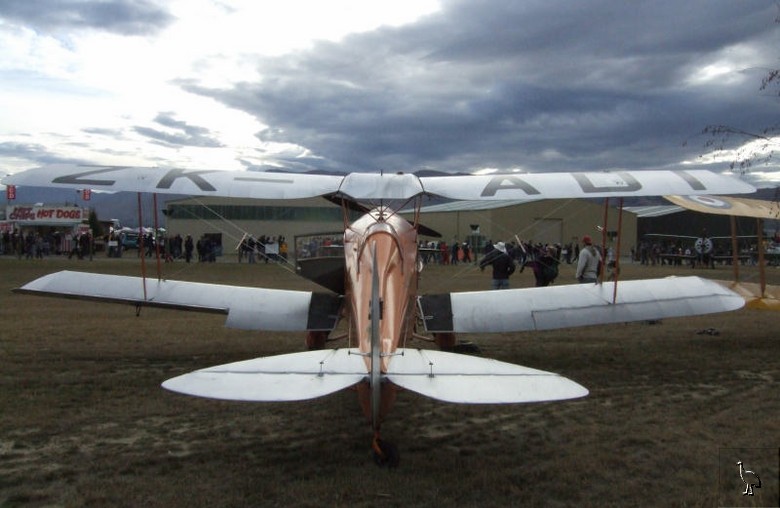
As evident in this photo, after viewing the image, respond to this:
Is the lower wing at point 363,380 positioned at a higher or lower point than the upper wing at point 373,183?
lower

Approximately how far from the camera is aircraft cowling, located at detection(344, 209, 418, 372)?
4.48 m

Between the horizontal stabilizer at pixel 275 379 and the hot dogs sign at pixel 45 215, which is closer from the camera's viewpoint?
the horizontal stabilizer at pixel 275 379

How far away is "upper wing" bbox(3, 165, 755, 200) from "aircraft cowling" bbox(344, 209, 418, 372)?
0.58m

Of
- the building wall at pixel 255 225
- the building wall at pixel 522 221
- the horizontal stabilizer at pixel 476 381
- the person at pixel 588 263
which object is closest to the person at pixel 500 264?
the person at pixel 588 263

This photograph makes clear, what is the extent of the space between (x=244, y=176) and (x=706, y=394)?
5067 mm

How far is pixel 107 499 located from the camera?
368 cm

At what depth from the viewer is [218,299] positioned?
758cm

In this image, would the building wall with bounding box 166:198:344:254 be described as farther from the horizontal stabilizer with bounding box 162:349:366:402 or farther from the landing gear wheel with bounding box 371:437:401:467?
the horizontal stabilizer with bounding box 162:349:366:402

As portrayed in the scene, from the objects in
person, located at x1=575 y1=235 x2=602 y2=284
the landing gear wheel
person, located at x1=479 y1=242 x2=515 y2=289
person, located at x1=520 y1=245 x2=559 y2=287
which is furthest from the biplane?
person, located at x1=520 y1=245 x2=559 y2=287

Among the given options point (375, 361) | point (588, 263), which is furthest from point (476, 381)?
point (588, 263)

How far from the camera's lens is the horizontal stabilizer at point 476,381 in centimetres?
331

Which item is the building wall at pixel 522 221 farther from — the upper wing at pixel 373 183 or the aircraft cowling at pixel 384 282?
the aircraft cowling at pixel 384 282

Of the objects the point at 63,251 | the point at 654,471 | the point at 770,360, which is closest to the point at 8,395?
the point at 654,471

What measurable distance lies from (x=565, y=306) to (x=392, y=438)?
133 inches
